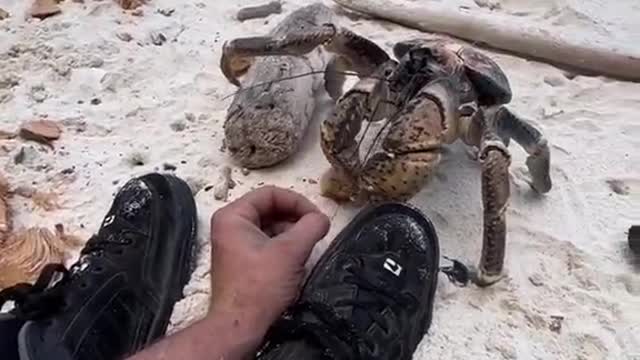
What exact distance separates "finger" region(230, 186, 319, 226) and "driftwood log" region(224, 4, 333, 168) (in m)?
0.23

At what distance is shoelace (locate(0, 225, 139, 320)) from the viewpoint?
4.71 ft

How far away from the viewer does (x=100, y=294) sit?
5.10ft

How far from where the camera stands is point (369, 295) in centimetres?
160

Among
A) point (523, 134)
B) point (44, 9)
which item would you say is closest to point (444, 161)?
point (523, 134)

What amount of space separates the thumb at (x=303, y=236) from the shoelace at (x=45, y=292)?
0.32m

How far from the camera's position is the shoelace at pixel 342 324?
1.46 meters

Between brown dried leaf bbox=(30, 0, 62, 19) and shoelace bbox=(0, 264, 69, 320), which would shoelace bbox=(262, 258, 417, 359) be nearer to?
shoelace bbox=(0, 264, 69, 320)

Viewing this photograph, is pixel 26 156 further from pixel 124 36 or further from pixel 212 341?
pixel 212 341

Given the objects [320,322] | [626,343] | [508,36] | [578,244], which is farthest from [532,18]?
[320,322]

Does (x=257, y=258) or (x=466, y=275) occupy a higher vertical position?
(x=257, y=258)

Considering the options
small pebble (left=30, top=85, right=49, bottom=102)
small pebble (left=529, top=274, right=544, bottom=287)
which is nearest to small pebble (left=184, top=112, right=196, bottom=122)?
→ small pebble (left=30, top=85, right=49, bottom=102)

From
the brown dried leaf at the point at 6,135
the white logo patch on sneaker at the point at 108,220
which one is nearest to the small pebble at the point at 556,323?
the white logo patch on sneaker at the point at 108,220

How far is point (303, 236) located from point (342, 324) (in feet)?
0.62

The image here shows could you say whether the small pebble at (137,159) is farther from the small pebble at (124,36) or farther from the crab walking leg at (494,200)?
the crab walking leg at (494,200)
